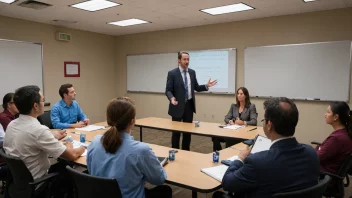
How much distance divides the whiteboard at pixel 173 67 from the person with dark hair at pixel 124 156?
15.5 ft

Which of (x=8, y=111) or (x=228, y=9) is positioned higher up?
(x=228, y=9)

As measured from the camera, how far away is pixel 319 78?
502 cm

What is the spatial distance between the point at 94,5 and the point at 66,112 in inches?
82.8

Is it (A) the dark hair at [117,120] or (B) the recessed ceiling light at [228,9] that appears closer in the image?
(A) the dark hair at [117,120]

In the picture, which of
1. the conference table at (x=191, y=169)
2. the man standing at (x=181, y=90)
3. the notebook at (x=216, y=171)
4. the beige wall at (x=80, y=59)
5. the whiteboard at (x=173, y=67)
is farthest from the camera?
the whiteboard at (x=173, y=67)

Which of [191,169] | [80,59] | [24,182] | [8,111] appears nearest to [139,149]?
[191,169]

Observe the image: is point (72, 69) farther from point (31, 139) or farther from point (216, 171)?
point (216, 171)

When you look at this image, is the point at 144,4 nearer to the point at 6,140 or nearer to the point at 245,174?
the point at 6,140

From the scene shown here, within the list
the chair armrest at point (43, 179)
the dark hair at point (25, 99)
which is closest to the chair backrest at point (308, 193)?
the chair armrest at point (43, 179)

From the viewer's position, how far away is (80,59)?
23.0ft

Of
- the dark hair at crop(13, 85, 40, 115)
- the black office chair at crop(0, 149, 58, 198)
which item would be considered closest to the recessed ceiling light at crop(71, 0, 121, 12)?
the dark hair at crop(13, 85, 40, 115)

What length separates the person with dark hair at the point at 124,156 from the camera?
58.4 inches

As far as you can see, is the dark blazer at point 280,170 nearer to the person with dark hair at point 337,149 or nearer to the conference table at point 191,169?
the conference table at point 191,169

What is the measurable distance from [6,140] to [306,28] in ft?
16.8
